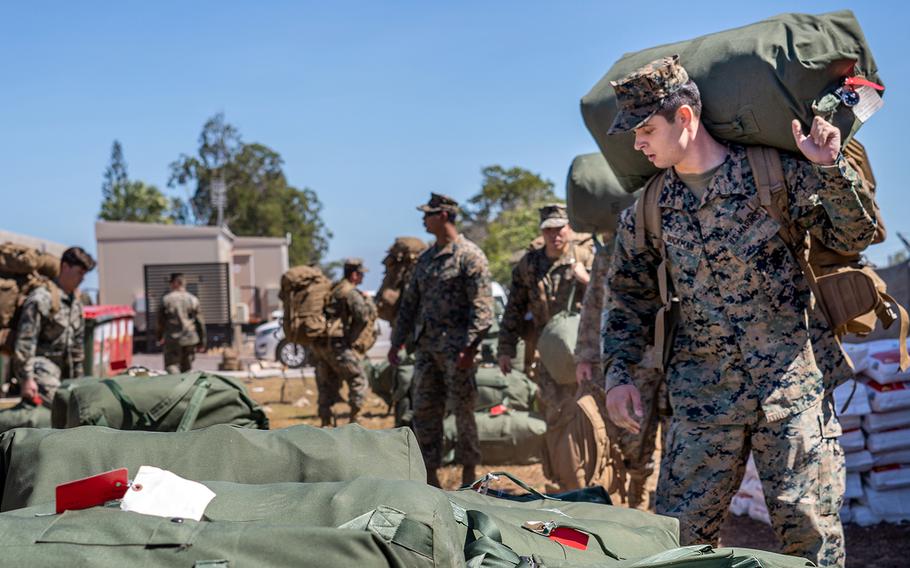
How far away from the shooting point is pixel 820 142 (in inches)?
129

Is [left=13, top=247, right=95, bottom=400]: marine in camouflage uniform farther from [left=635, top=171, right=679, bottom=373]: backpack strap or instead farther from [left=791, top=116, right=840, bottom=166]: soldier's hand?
[left=791, top=116, right=840, bottom=166]: soldier's hand

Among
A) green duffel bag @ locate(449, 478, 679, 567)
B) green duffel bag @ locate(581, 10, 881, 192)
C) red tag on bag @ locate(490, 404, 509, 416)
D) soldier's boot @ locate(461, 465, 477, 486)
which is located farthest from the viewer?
red tag on bag @ locate(490, 404, 509, 416)

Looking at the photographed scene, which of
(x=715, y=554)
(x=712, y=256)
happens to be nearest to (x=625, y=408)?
(x=712, y=256)

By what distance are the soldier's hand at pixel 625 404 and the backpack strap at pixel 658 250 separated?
0.15 meters

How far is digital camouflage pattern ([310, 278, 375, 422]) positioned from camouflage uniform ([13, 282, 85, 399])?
3.85 m

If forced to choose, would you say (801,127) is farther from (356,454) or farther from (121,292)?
(121,292)

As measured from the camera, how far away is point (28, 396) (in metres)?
7.67

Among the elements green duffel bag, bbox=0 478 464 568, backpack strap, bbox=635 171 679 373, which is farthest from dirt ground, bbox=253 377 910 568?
green duffel bag, bbox=0 478 464 568

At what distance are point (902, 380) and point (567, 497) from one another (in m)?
Answer: 4.06

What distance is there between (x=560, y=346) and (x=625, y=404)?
330 centimetres

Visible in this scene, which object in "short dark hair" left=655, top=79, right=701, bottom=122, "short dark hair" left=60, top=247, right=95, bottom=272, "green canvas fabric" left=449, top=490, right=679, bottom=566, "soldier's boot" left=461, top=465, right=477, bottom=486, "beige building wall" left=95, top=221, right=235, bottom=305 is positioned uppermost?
"beige building wall" left=95, top=221, right=235, bottom=305

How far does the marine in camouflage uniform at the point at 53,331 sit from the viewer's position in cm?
Answer: 859

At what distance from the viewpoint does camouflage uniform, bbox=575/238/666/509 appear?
5.14 meters

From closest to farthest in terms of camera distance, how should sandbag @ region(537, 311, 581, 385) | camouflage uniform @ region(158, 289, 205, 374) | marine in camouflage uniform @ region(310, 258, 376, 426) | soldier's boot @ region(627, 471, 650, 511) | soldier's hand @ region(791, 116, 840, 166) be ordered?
soldier's hand @ region(791, 116, 840, 166) < soldier's boot @ region(627, 471, 650, 511) < sandbag @ region(537, 311, 581, 385) < marine in camouflage uniform @ region(310, 258, 376, 426) < camouflage uniform @ region(158, 289, 205, 374)
